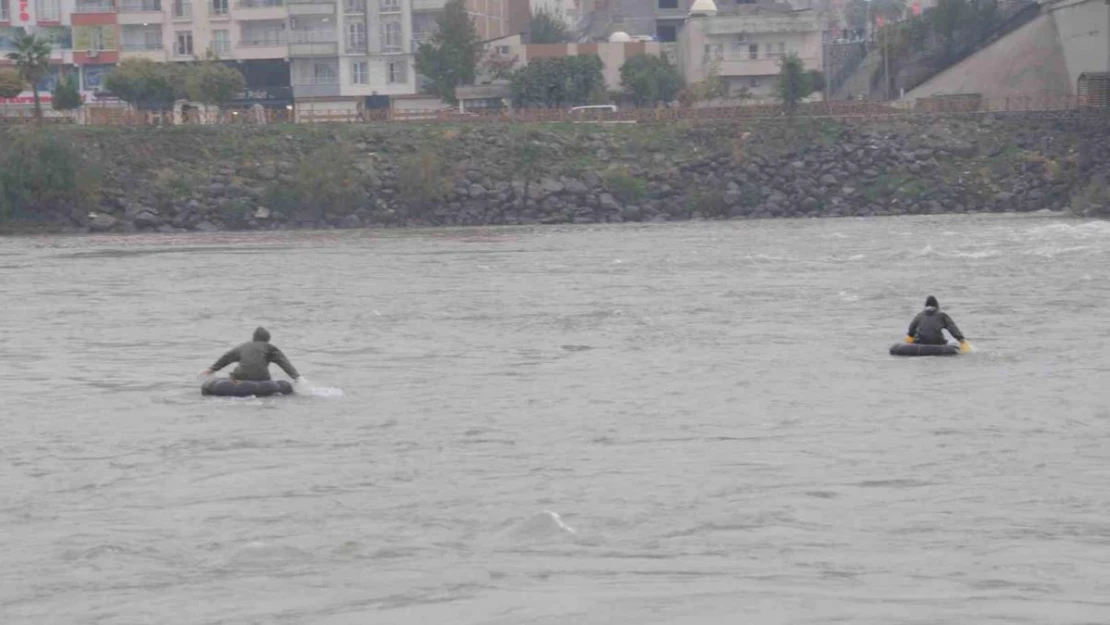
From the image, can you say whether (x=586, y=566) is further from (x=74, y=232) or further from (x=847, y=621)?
(x=74, y=232)

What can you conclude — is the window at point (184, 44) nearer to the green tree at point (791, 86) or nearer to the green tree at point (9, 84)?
the green tree at point (9, 84)

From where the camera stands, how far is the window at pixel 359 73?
107 m

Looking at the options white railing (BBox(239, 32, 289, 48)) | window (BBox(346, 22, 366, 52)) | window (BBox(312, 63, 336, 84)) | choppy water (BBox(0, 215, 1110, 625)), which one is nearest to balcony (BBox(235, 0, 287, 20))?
white railing (BBox(239, 32, 289, 48))

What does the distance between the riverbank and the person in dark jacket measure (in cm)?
4914

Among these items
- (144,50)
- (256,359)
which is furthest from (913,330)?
(144,50)

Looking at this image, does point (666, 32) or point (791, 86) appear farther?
point (666, 32)

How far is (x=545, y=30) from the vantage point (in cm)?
11688

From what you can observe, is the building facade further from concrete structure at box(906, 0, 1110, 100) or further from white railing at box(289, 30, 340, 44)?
concrete structure at box(906, 0, 1110, 100)

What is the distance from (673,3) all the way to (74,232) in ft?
203

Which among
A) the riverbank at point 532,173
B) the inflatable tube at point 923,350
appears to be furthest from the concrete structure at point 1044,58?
the inflatable tube at point 923,350

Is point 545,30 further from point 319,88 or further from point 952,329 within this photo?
point 952,329

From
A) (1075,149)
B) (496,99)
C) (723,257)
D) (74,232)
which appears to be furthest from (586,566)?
(496,99)

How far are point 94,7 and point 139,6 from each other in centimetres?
255

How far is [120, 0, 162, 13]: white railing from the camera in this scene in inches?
4309
